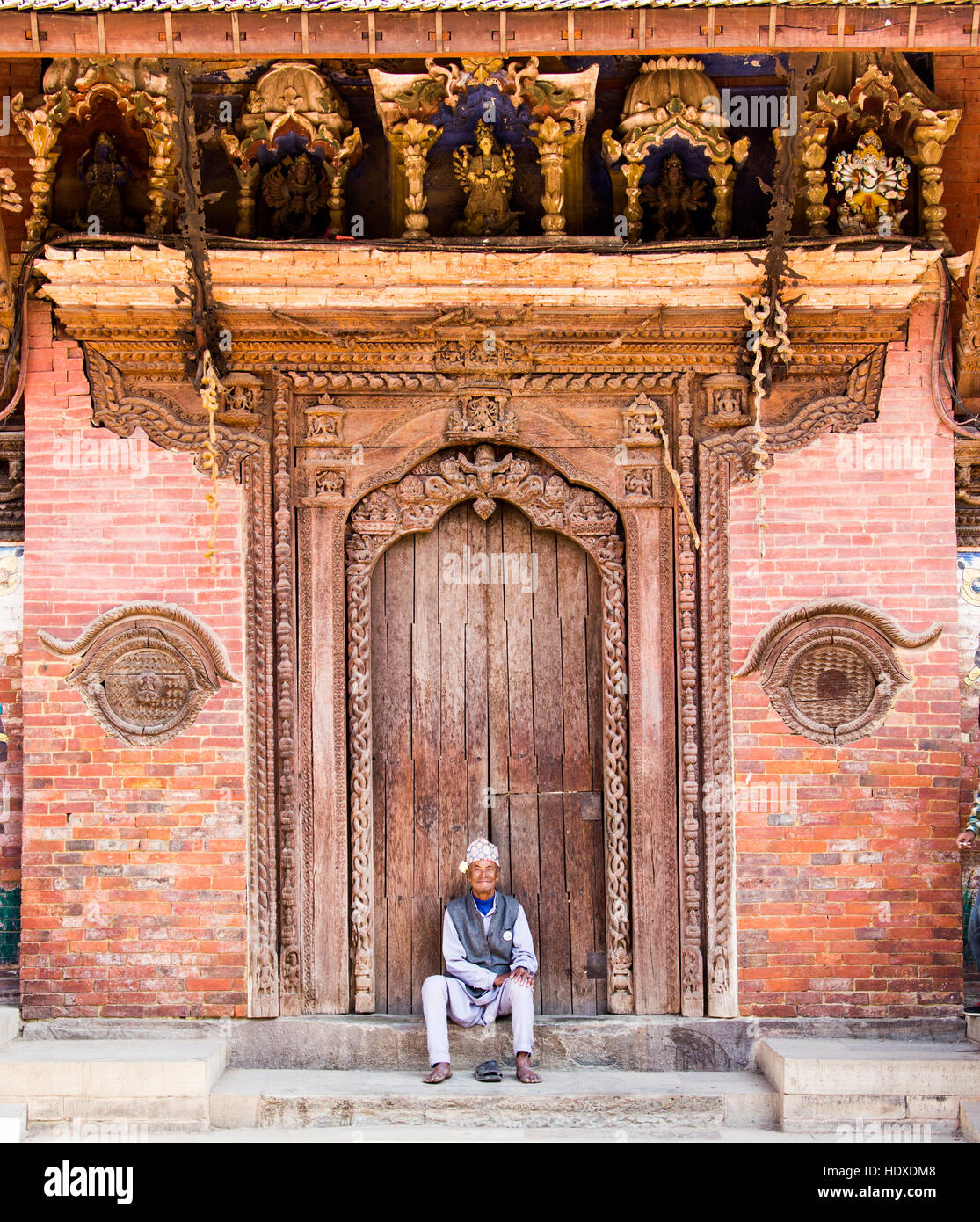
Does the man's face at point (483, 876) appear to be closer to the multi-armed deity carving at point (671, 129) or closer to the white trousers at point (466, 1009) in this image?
the white trousers at point (466, 1009)

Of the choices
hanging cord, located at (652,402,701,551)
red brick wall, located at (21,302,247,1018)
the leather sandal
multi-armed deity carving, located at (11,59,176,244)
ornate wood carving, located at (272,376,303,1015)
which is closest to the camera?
the leather sandal

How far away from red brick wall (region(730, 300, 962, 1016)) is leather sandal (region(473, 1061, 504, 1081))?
1.12 meters

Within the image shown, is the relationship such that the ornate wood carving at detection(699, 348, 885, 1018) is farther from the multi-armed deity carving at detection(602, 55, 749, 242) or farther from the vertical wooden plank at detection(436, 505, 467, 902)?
the vertical wooden plank at detection(436, 505, 467, 902)

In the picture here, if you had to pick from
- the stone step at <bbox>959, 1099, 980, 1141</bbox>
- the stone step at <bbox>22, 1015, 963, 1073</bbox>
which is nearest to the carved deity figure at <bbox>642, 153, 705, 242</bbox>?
the stone step at <bbox>22, 1015, 963, 1073</bbox>

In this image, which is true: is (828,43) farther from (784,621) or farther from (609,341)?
(784,621)

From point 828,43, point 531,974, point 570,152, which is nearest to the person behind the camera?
point 828,43

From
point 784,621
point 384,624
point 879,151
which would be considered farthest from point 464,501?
point 879,151

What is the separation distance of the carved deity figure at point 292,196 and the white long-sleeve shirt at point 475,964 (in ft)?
10.2

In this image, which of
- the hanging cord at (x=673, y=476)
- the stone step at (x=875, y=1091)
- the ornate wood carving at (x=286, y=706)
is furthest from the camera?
the hanging cord at (x=673, y=476)

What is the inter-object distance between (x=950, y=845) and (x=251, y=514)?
3.42 m

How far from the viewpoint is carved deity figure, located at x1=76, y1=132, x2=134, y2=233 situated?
5535 millimetres

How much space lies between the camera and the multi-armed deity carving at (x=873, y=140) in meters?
5.41

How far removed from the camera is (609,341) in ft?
18.3

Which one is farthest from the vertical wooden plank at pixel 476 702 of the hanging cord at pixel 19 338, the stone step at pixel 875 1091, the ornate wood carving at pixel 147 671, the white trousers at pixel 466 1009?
the hanging cord at pixel 19 338
